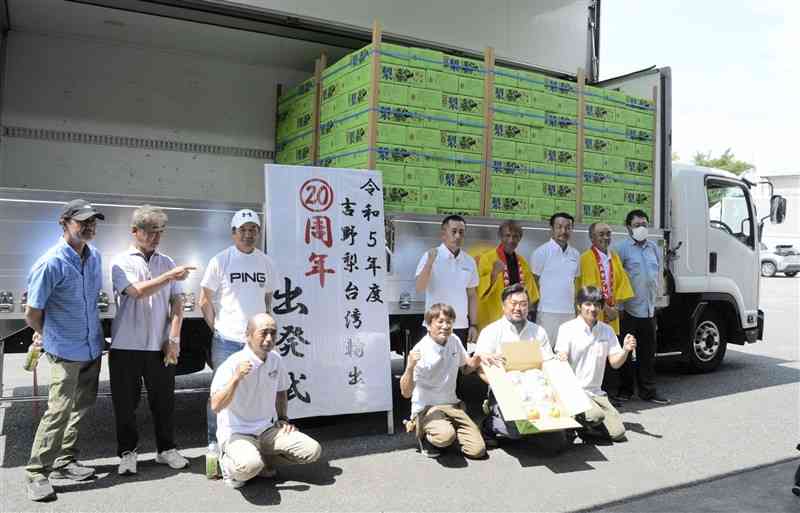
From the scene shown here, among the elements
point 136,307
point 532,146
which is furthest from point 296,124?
point 136,307

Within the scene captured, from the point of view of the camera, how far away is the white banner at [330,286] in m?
4.82

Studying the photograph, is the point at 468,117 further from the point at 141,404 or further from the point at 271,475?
the point at 141,404

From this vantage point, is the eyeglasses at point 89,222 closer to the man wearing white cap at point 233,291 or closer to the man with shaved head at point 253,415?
the man wearing white cap at point 233,291

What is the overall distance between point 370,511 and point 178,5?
387 cm

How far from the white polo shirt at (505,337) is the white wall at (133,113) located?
278 centimetres

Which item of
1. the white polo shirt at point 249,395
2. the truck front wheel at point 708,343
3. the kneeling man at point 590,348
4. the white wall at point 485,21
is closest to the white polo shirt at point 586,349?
the kneeling man at point 590,348

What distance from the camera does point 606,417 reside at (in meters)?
5.11

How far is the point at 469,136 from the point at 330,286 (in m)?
1.73

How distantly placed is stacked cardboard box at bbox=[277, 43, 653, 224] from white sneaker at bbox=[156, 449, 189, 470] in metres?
2.35

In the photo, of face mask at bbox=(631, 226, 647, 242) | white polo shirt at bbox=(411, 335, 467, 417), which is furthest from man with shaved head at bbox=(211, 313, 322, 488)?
face mask at bbox=(631, 226, 647, 242)

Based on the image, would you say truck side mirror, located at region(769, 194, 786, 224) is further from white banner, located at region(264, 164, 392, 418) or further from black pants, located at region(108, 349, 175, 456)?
black pants, located at region(108, 349, 175, 456)

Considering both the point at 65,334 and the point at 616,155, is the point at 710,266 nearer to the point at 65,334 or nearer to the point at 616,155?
the point at 616,155

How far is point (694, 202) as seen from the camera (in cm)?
731

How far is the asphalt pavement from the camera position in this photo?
377 cm
